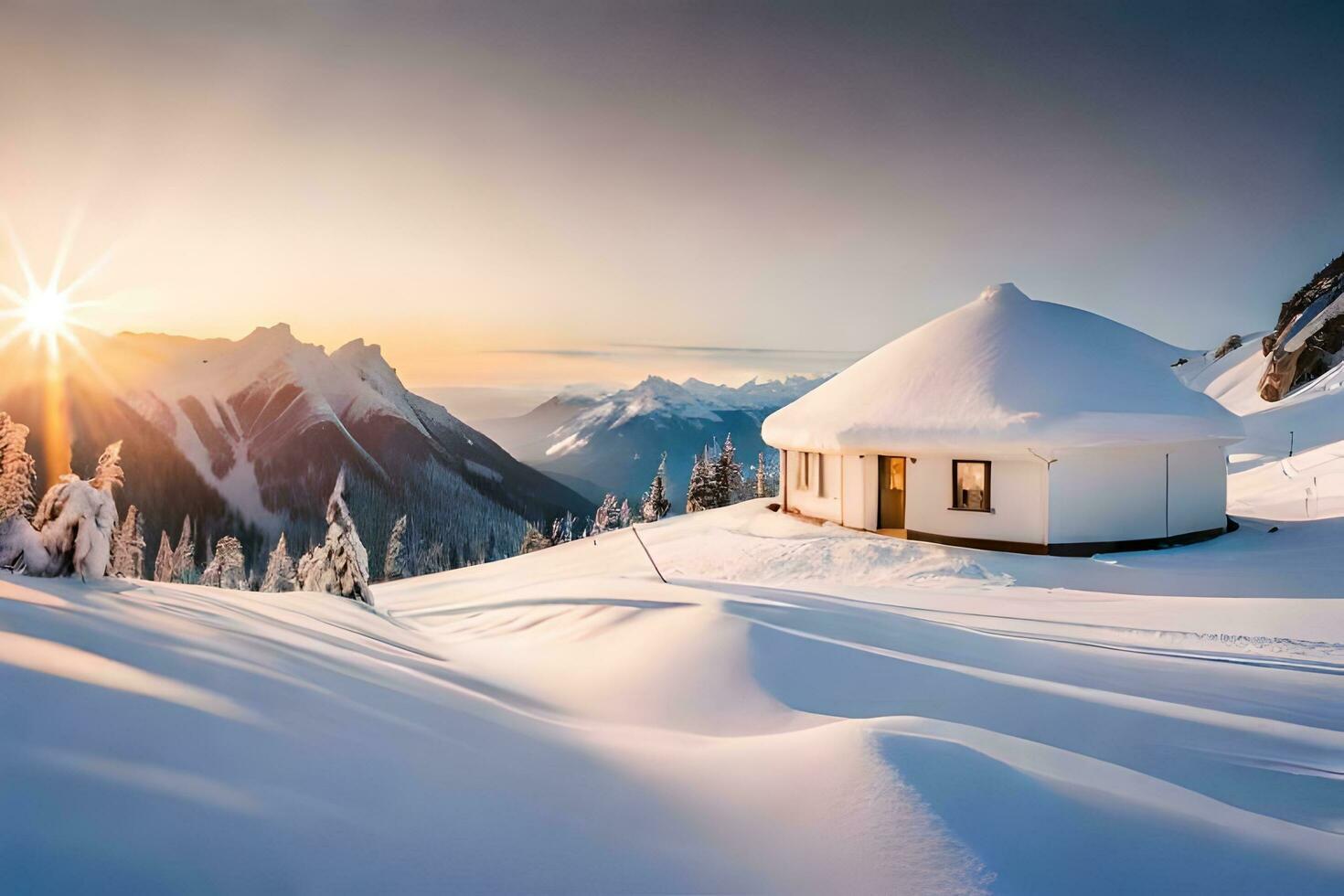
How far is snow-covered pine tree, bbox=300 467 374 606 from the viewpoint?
10.3 metres

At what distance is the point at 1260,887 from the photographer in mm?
1918

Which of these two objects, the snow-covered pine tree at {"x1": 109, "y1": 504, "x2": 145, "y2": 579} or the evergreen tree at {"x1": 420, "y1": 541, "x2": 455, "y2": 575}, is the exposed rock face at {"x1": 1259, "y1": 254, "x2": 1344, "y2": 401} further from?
the evergreen tree at {"x1": 420, "y1": 541, "x2": 455, "y2": 575}

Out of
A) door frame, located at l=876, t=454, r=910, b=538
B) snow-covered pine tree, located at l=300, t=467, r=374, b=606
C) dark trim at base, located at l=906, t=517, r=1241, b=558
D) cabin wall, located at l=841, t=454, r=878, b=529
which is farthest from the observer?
cabin wall, located at l=841, t=454, r=878, b=529

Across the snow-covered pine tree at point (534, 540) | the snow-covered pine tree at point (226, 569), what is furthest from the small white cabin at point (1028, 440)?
the snow-covered pine tree at point (226, 569)

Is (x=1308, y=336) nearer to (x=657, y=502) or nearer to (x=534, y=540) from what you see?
(x=657, y=502)

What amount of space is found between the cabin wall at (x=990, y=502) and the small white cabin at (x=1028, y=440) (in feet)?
0.08

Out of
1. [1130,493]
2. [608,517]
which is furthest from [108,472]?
[608,517]

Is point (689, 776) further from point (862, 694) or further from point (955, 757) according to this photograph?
point (862, 694)

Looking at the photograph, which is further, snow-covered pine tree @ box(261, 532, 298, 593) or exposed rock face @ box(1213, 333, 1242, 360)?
exposed rock face @ box(1213, 333, 1242, 360)

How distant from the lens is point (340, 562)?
10438mm

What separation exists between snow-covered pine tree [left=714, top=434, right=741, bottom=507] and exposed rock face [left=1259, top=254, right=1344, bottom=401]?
125 feet

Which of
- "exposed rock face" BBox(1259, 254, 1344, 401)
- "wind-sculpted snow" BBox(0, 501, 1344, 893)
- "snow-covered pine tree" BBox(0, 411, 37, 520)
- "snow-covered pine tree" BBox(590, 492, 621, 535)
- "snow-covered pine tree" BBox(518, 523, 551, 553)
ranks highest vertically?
"exposed rock face" BBox(1259, 254, 1344, 401)

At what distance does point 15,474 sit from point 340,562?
5.96 metres

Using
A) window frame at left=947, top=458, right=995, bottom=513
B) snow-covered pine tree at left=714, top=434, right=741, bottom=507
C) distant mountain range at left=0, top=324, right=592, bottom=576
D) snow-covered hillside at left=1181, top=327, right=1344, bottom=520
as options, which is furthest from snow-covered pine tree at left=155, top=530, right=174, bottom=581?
snow-covered hillside at left=1181, top=327, right=1344, bottom=520
